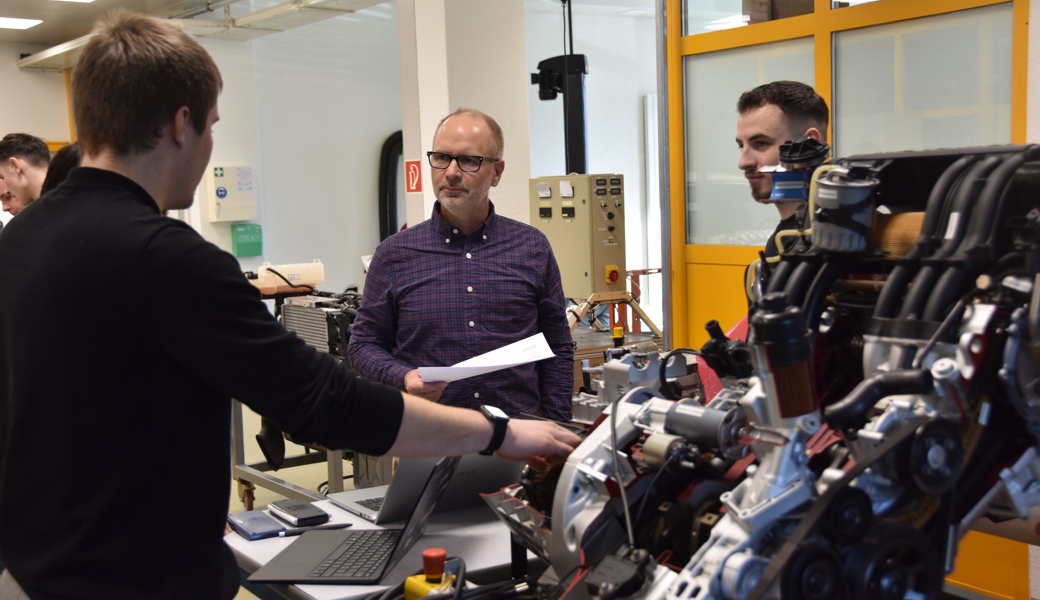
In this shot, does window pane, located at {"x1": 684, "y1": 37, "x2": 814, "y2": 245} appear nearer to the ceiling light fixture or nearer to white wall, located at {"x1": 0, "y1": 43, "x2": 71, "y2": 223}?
the ceiling light fixture

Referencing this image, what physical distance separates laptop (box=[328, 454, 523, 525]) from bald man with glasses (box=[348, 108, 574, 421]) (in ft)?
1.68

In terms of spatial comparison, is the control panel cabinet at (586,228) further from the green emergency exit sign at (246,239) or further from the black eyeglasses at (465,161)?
the green emergency exit sign at (246,239)

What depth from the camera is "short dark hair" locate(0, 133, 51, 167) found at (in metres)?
3.61

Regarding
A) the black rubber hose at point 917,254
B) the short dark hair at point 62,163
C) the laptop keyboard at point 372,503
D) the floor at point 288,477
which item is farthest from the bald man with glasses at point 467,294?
the floor at point 288,477

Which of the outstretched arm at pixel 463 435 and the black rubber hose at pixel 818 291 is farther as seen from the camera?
the outstretched arm at pixel 463 435

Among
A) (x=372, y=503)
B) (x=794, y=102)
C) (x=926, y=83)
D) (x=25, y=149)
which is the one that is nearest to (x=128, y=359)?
(x=372, y=503)

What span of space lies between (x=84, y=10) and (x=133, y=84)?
26.3 feet

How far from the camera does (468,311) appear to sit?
8.53 ft

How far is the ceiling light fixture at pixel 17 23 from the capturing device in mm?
8586

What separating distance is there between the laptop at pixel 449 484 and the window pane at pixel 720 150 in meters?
2.79

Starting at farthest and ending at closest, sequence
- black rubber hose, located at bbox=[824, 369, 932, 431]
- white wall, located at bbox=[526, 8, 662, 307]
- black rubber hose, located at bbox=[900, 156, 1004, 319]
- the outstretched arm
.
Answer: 1. white wall, located at bbox=[526, 8, 662, 307]
2. the outstretched arm
3. black rubber hose, located at bbox=[900, 156, 1004, 319]
4. black rubber hose, located at bbox=[824, 369, 932, 431]

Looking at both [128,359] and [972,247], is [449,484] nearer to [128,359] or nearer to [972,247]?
[128,359]

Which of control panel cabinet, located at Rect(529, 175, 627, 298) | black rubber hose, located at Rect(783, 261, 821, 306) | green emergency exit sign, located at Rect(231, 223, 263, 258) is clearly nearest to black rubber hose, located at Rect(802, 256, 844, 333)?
black rubber hose, located at Rect(783, 261, 821, 306)

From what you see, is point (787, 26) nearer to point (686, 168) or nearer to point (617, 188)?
point (686, 168)
